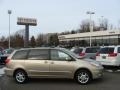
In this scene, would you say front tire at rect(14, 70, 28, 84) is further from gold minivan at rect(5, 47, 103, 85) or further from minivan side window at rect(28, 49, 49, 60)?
minivan side window at rect(28, 49, 49, 60)

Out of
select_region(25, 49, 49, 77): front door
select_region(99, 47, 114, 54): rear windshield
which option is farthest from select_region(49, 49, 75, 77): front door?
select_region(99, 47, 114, 54): rear windshield

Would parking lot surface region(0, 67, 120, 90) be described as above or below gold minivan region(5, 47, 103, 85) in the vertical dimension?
below

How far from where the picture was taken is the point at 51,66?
12891 mm

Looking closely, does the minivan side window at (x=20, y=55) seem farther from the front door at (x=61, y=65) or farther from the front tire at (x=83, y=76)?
the front tire at (x=83, y=76)

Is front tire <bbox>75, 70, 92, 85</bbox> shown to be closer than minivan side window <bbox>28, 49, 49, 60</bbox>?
Yes

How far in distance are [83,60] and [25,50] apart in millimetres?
2748

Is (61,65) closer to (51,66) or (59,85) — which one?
(51,66)

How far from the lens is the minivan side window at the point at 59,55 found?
505 inches

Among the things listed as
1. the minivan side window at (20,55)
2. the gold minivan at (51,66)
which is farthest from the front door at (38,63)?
the minivan side window at (20,55)

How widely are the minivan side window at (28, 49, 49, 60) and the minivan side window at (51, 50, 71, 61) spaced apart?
28 centimetres

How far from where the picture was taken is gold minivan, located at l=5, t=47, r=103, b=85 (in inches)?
498

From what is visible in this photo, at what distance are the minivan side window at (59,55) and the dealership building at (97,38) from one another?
1759 inches

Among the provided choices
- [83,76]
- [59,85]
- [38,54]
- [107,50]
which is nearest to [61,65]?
[59,85]

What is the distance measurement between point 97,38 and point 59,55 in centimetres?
6054
